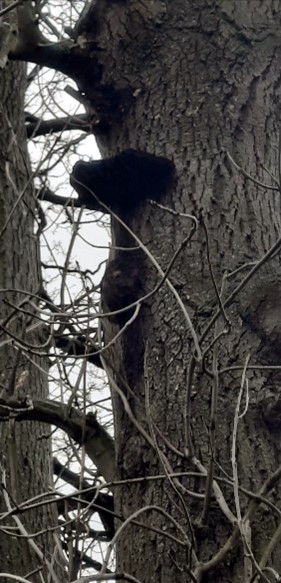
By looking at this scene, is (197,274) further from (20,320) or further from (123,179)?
(20,320)

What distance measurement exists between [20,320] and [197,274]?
63.5 inches

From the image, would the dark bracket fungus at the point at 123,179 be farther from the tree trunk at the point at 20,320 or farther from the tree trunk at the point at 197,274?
the tree trunk at the point at 20,320

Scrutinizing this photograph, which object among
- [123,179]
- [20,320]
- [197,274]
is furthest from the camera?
[20,320]

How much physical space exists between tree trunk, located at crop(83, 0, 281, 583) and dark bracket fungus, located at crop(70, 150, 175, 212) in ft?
0.13

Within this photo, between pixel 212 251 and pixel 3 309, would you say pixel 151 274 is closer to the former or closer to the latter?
pixel 212 251

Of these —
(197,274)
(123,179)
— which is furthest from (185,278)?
(123,179)

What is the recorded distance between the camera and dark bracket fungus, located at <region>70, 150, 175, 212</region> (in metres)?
2.59

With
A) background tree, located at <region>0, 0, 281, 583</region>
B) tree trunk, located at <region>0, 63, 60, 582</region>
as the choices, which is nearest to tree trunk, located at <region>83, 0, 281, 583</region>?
background tree, located at <region>0, 0, 281, 583</region>

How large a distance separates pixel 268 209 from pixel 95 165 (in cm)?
51

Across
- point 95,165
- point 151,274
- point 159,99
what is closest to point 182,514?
point 151,274

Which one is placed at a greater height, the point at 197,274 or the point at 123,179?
the point at 123,179

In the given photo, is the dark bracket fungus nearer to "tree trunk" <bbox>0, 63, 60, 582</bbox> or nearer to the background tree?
the background tree

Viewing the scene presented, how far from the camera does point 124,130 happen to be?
9.02ft

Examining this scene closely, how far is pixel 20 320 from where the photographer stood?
3.88 m
